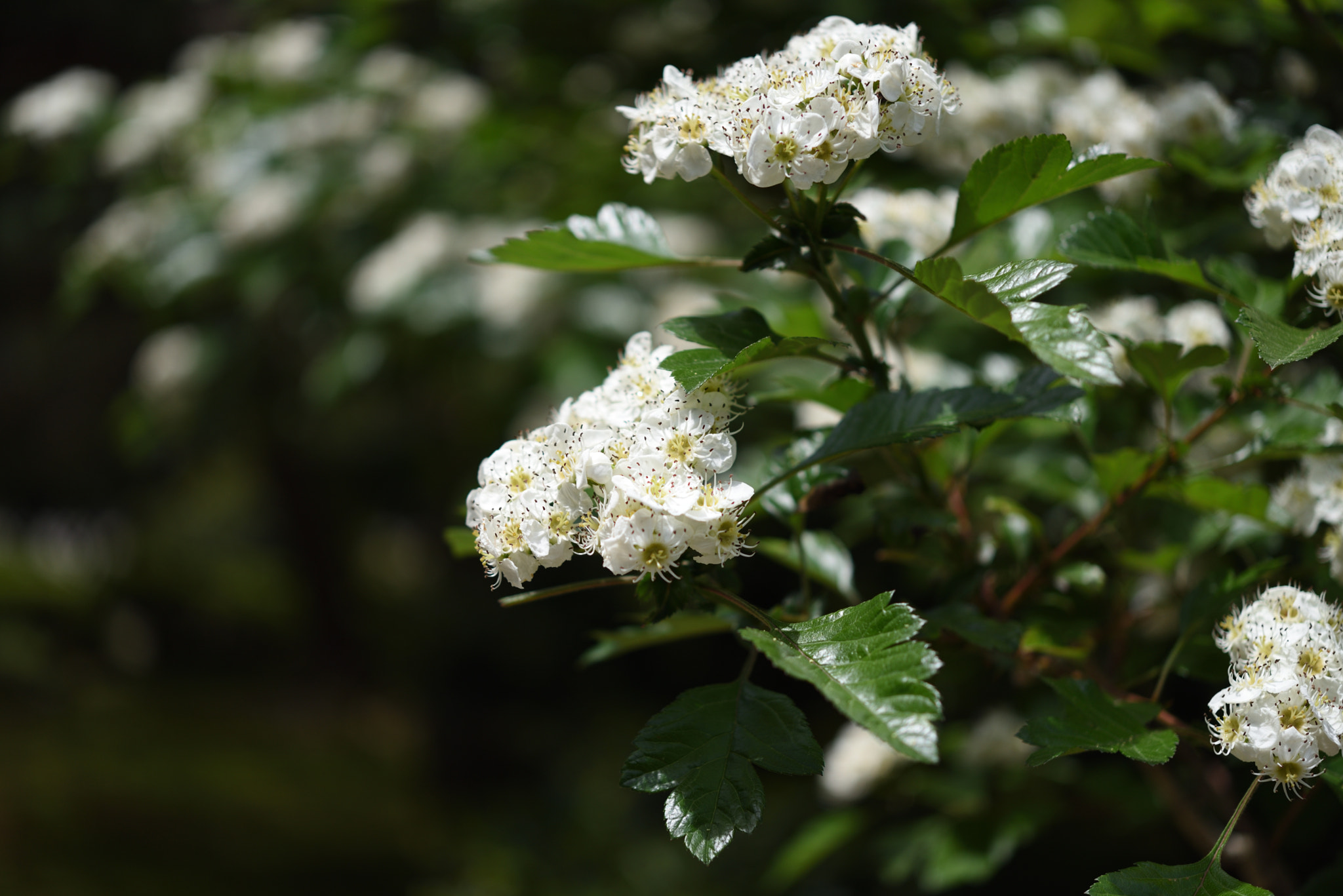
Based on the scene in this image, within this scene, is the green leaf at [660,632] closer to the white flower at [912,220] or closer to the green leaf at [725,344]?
the green leaf at [725,344]

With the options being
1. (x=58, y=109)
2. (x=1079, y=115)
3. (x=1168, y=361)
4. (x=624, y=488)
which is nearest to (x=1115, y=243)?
(x=1168, y=361)

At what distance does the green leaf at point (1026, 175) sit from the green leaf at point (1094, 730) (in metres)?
0.37

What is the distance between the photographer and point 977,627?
0.75 metres

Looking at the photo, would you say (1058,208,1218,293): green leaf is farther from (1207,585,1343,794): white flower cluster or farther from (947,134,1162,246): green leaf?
(1207,585,1343,794): white flower cluster

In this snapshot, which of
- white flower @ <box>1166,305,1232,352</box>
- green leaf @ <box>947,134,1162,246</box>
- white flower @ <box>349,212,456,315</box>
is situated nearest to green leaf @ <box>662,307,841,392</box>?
green leaf @ <box>947,134,1162,246</box>

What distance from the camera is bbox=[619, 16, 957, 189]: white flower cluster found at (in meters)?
0.67

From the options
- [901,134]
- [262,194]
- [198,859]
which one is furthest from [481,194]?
[198,859]

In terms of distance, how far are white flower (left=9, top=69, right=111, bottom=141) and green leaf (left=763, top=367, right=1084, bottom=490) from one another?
Answer: 3022mm

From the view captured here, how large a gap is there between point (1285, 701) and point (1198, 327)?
52 centimetres

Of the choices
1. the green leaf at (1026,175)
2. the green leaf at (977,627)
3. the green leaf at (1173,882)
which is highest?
the green leaf at (1026,175)

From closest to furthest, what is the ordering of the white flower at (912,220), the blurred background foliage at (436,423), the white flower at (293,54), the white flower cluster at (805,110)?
the white flower cluster at (805,110)
the white flower at (912,220)
the blurred background foliage at (436,423)
the white flower at (293,54)

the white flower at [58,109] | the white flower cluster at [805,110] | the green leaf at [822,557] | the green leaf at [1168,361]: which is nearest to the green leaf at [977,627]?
the green leaf at [822,557]

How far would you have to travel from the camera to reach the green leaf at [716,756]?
590 mm

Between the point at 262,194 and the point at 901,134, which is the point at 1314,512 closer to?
the point at 901,134
